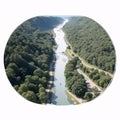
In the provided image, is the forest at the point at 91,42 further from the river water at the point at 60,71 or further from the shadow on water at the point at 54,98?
the shadow on water at the point at 54,98

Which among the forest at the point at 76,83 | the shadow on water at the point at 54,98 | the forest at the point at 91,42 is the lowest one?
the shadow on water at the point at 54,98

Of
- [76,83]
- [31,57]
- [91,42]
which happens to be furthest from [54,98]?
[91,42]

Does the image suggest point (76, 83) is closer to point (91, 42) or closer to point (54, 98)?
point (54, 98)

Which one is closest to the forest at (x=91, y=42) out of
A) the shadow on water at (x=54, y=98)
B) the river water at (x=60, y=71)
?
the river water at (x=60, y=71)

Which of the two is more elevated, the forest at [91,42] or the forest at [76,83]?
the forest at [91,42]

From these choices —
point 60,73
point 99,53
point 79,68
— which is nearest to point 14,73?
point 60,73

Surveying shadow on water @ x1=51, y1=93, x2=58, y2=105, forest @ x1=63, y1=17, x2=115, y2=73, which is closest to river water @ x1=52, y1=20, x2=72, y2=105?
shadow on water @ x1=51, y1=93, x2=58, y2=105

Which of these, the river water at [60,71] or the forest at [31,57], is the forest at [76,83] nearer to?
the river water at [60,71]
